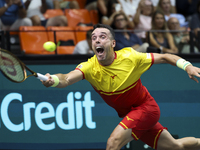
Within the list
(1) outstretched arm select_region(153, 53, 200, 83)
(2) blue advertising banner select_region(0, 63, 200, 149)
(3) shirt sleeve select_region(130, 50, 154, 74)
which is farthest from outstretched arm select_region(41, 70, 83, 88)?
(2) blue advertising banner select_region(0, 63, 200, 149)

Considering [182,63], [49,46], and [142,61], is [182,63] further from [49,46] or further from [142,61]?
[49,46]

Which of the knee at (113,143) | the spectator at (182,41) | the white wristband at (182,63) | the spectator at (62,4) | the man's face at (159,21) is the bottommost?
the knee at (113,143)

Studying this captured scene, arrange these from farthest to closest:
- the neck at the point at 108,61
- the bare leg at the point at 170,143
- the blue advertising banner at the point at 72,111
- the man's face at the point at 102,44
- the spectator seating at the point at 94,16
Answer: the spectator seating at the point at 94,16, the blue advertising banner at the point at 72,111, the bare leg at the point at 170,143, the neck at the point at 108,61, the man's face at the point at 102,44

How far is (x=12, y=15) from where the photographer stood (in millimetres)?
6141

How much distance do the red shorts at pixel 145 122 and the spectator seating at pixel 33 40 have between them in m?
2.35

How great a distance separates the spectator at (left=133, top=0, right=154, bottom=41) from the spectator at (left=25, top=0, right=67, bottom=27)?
1.42 m

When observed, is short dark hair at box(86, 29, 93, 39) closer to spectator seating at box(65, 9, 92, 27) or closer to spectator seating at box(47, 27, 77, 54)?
spectator seating at box(47, 27, 77, 54)

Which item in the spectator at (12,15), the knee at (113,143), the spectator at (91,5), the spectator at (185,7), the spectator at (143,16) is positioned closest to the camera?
the knee at (113,143)

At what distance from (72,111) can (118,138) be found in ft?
6.63

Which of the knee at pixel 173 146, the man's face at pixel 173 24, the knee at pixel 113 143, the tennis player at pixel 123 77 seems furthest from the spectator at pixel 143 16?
the knee at pixel 113 143

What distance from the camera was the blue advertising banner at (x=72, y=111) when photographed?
566 cm

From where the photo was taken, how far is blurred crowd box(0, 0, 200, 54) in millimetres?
5902

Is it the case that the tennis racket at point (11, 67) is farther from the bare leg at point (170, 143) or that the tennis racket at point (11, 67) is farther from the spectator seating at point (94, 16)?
the spectator seating at point (94, 16)

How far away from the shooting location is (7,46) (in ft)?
18.7
